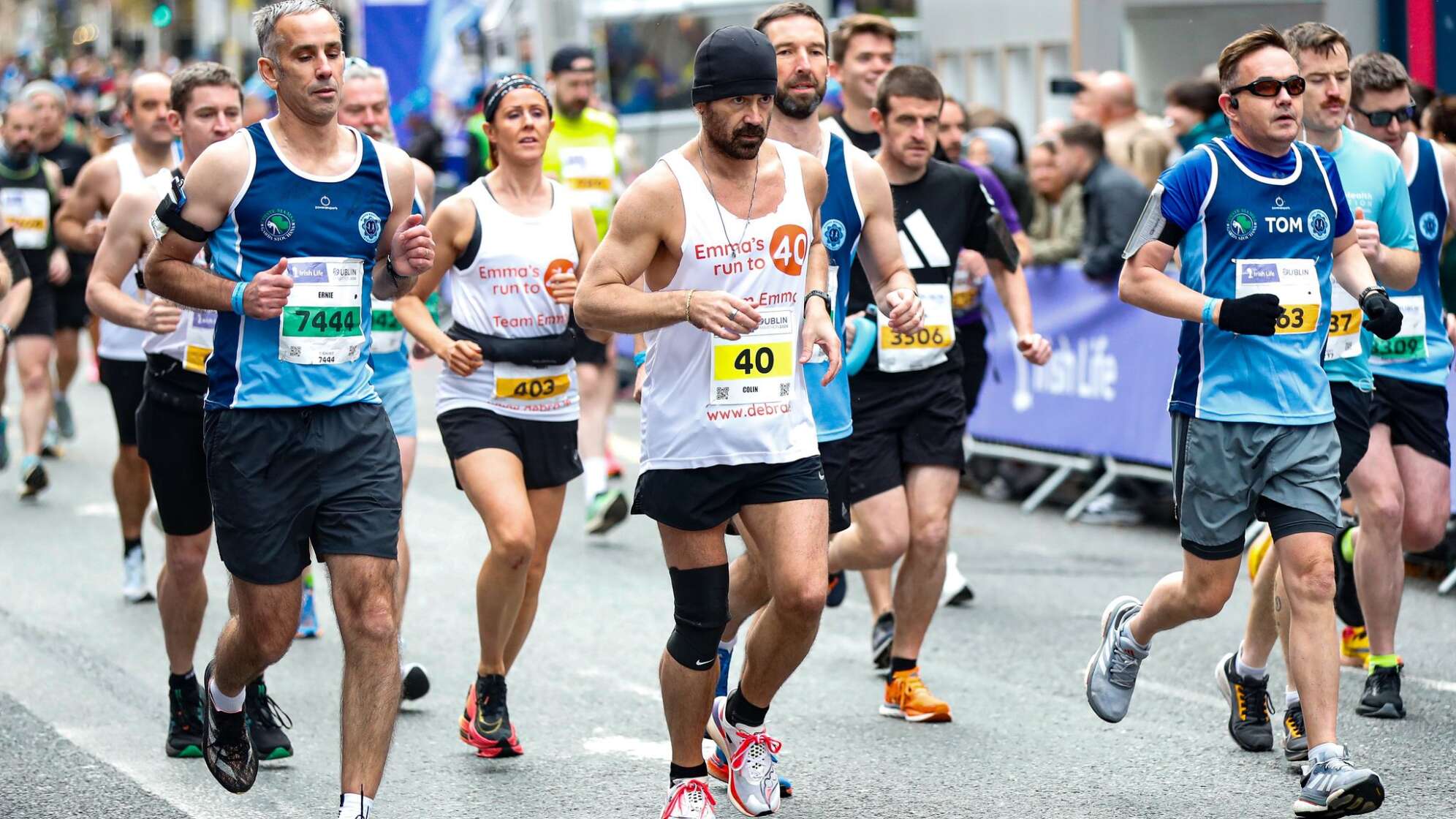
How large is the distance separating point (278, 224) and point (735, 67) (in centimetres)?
124

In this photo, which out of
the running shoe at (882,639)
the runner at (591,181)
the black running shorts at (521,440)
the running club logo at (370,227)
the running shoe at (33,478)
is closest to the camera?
the running club logo at (370,227)

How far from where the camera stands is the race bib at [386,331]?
7375 millimetres

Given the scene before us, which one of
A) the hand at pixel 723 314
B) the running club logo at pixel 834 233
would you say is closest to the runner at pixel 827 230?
the running club logo at pixel 834 233

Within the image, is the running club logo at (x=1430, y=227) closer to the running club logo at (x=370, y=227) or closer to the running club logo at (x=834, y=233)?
the running club logo at (x=834, y=233)

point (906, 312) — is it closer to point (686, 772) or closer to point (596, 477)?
point (686, 772)

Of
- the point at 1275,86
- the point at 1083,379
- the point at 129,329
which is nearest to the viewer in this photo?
the point at 1275,86

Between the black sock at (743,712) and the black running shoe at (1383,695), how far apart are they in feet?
7.38

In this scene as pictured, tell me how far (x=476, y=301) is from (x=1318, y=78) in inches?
109

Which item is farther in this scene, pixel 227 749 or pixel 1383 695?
pixel 1383 695

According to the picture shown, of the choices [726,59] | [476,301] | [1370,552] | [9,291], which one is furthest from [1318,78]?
[9,291]

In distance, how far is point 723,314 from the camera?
486 centimetres

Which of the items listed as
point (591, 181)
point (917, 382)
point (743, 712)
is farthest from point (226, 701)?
point (591, 181)

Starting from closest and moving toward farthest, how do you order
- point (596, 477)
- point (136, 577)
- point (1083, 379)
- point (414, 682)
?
point (414, 682) → point (136, 577) → point (596, 477) → point (1083, 379)

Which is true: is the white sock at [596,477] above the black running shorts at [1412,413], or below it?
below
